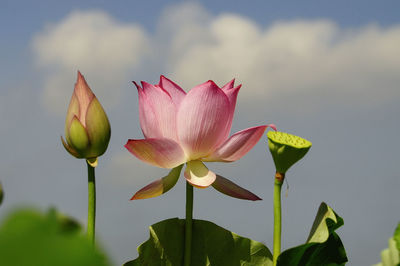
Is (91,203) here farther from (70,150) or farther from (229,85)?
(229,85)

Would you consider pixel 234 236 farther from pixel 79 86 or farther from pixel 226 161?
pixel 79 86

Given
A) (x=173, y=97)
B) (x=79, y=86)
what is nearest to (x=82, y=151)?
(x=79, y=86)

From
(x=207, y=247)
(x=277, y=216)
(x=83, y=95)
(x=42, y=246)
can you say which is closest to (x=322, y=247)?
(x=277, y=216)

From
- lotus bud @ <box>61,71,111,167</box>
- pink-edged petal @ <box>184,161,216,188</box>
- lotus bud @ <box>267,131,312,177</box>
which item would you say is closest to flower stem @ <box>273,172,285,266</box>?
lotus bud @ <box>267,131,312,177</box>

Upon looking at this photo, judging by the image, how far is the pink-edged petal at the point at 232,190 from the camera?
3.51 ft

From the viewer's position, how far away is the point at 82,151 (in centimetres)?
93

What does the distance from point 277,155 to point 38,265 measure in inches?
35.5

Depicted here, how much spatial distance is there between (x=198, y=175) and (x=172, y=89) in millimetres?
215

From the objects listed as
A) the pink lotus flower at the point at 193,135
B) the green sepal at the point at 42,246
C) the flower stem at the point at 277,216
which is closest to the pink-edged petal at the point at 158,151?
the pink lotus flower at the point at 193,135

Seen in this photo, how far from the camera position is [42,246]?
0.15m

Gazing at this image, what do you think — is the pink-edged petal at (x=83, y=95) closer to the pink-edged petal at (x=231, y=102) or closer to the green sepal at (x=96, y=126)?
the green sepal at (x=96, y=126)

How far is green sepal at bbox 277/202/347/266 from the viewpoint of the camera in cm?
99

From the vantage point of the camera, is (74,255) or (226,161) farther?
(226,161)

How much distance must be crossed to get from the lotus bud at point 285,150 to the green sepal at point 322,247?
0.14 m
